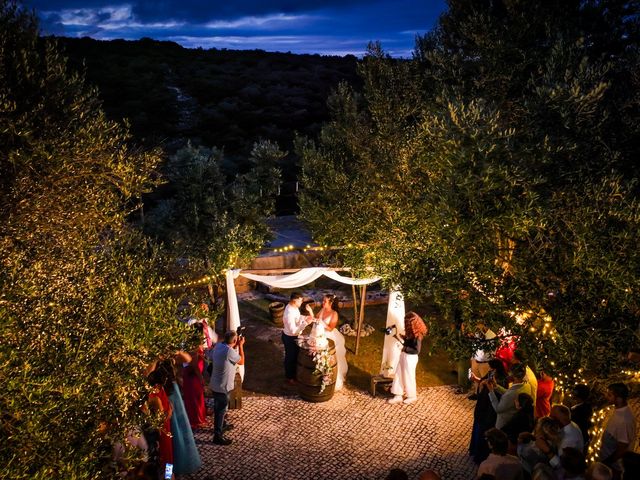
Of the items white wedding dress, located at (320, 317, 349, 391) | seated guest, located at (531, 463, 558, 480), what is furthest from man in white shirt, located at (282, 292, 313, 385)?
seated guest, located at (531, 463, 558, 480)

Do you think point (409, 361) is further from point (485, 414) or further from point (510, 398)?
point (510, 398)

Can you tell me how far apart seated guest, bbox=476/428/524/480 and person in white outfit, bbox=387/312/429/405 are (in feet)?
13.1

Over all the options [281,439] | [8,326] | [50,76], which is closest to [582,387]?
[281,439]

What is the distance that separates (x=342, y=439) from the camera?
30.3ft

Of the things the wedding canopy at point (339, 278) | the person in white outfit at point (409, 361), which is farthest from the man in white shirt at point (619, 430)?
the wedding canopy at point (339, 278)

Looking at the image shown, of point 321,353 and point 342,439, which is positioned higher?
point 321,353

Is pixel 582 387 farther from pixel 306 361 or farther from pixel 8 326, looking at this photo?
pixel 8 326

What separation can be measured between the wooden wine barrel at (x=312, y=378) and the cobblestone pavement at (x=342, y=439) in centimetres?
19

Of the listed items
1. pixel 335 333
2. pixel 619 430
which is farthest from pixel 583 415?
pixel 335 333

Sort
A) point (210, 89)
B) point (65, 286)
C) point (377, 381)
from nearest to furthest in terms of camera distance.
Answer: point (65, 286) < point (377, 381) < point (210, 89)

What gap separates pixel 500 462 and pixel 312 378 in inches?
192

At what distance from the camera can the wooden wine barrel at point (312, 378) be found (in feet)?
34.1

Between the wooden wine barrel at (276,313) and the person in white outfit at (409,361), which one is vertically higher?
the person in white outfit at (409,361)

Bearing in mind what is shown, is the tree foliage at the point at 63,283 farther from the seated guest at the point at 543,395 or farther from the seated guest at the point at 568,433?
the seated guest at the point at 543,395
